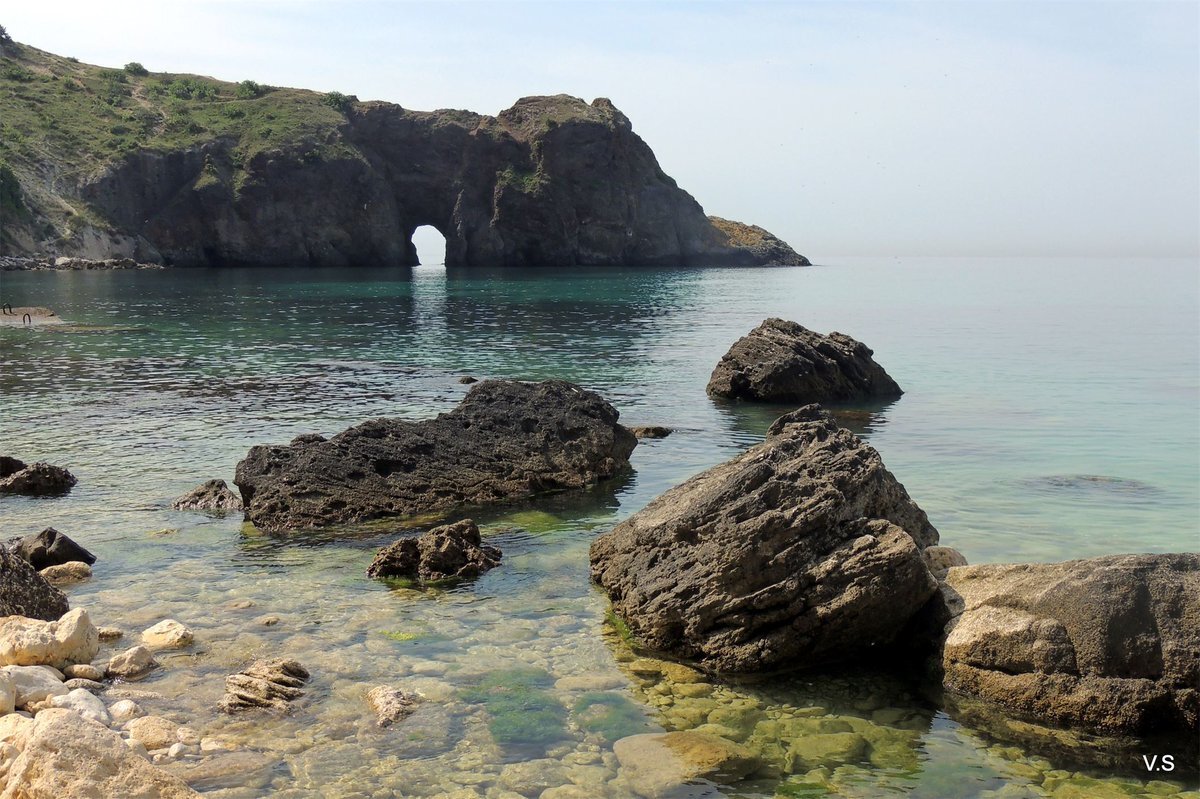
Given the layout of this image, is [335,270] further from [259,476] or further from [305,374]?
[259,476]

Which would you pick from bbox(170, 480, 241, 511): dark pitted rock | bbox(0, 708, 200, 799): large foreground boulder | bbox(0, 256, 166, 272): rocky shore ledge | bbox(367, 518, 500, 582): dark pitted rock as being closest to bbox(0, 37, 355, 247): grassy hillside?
bbox(0, 256, 166, 272): rocky shore ledge

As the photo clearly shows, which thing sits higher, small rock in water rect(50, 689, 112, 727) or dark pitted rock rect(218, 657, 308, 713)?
small rock in water rect(50, 689, 112, 727)

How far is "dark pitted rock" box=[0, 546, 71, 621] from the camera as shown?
10.5 m

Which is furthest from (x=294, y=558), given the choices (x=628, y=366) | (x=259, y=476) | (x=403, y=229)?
(x=403, y=229)

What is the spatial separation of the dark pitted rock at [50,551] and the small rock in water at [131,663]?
381 cm

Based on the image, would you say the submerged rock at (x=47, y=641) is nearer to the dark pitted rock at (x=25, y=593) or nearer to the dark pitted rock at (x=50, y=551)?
the dark pitted rock at (x=25, y=593)

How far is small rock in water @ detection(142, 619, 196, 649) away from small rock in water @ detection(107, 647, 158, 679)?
550 millimetres

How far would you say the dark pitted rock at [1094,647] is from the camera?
8.91 metres

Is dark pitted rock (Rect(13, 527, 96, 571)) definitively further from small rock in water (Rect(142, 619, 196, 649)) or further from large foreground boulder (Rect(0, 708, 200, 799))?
large foreground boulder (Rect(0, 708, 200, 799))

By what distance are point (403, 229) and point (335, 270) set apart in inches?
977

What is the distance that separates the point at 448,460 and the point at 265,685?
26.3 feet

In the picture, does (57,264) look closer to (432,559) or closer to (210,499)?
(210,499)

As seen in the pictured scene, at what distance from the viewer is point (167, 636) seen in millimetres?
10625

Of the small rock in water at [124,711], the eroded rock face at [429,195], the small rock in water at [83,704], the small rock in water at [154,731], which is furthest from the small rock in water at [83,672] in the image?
the eroded rock face at [429,195]
